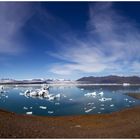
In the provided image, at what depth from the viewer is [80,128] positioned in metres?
6.58

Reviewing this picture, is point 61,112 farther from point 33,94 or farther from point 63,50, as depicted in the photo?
point 33,94

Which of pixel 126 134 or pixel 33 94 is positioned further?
pixel 33 94

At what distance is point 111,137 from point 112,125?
3.96 ft

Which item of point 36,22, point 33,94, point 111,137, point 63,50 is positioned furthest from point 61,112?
point 33,94

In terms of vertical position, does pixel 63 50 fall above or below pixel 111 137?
above

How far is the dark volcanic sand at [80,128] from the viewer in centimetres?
569

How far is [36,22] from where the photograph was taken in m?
8.49

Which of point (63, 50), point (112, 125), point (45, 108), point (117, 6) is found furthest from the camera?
point (45, 108)

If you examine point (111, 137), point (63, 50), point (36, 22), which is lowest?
point (111, 137)

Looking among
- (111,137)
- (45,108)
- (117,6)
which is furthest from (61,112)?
(111,137)

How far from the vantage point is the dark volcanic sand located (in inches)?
224

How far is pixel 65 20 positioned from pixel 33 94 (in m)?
12.8

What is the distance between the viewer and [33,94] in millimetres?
20594

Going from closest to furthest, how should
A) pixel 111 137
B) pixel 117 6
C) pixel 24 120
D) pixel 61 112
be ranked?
1. pixel 111 137
2. pixel 24 120
3. pixel 117 6
4. pixel 61 112
